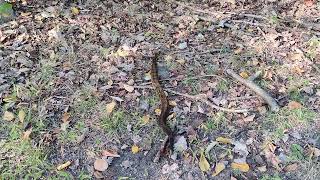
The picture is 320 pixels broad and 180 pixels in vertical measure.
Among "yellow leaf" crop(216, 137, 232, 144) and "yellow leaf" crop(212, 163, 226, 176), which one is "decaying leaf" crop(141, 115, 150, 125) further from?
"yellow leaf" crop(212, 163, 226, 176)

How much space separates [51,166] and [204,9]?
9.32 feet

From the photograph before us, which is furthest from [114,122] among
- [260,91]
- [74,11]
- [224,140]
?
[74,11]

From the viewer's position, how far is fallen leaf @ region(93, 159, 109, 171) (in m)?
3.42

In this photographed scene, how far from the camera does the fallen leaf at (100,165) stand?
3.42 meters

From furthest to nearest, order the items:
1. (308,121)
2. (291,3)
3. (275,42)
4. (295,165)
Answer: (291,3), (275,42), (308,121), (295,165)

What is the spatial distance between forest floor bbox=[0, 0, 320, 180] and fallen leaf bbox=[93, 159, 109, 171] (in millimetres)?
10

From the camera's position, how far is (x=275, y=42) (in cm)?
450

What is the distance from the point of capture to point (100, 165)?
3.43 m

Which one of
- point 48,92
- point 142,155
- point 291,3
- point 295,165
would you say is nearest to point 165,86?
point 142,155

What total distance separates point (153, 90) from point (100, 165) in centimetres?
100

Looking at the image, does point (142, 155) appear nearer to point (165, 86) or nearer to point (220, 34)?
point (165, 86)

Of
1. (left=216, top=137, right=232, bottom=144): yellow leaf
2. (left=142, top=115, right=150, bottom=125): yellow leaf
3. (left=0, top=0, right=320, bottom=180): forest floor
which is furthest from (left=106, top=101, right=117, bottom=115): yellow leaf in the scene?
(left=216, top=137, right=232, bottom=144): yellow leaf

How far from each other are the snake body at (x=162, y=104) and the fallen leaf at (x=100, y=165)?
1.95ft

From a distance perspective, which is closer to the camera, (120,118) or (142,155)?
(142,155)
